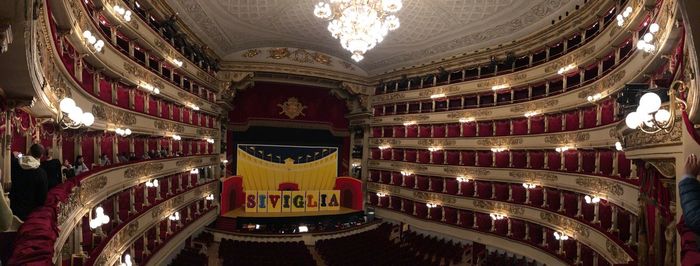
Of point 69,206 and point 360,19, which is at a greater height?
point 360,19

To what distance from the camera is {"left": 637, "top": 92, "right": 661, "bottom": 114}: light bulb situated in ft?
11.7

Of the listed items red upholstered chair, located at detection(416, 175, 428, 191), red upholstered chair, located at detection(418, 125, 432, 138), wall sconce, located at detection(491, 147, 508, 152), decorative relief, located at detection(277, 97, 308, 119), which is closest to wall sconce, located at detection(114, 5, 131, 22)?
decorative relief, located at detection(277, 97, 308, 119)

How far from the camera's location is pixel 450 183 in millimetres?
22094

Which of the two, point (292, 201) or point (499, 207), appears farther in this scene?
point (292, 201)

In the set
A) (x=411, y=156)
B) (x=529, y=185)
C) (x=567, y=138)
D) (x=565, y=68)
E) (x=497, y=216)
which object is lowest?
(x=497, y=216)

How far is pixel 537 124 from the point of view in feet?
56.5

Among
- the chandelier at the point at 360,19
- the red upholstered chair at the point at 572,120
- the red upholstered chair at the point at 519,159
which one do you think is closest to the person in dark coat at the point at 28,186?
the chandelier at the point at 360,19

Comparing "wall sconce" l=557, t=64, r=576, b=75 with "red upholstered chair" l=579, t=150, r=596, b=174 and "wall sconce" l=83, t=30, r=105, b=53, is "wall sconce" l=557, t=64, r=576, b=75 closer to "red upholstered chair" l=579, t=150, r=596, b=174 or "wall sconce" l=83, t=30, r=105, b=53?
"red upholstered chair" l=579, t=150, r=596, b=174

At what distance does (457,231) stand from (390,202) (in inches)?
241

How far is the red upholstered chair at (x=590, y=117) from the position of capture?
13258mm

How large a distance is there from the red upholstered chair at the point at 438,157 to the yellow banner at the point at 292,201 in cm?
665

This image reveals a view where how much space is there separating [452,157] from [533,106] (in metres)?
6.15

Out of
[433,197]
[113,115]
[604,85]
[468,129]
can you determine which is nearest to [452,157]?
[468,129]

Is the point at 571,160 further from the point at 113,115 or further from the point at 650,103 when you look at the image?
the point at 113,115
